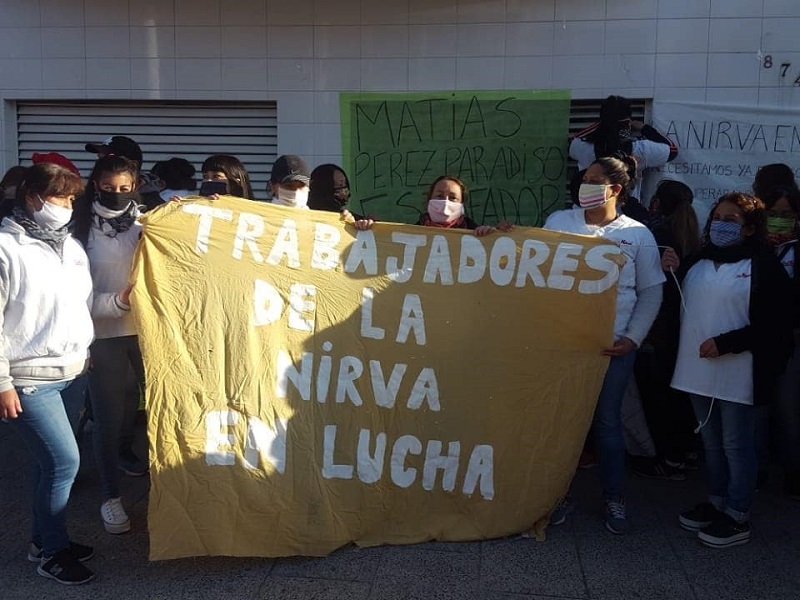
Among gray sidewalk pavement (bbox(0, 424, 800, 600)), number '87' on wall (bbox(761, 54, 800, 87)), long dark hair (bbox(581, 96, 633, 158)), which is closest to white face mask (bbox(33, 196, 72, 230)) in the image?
gray sidewalk pavement (bbox(0, 424, 800, 600))

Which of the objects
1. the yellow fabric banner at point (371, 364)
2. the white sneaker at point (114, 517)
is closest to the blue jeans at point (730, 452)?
the yellow fabric banner at point (371, 364)

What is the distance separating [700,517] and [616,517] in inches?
17.8

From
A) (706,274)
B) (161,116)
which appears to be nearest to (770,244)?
(706,274)

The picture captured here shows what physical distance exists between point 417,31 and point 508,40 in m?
0.76

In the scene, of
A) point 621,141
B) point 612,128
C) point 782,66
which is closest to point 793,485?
point 621,141

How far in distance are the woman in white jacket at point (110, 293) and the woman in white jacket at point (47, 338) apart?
261 millimetres

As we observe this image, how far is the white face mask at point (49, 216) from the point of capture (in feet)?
9.82

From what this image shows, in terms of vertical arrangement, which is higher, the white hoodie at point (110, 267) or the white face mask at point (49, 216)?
the white face mask at point (49, 216)

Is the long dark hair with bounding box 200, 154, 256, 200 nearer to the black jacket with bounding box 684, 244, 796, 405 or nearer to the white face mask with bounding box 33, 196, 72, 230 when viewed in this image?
the white face mask with bounding box 33, 196, 72, 230

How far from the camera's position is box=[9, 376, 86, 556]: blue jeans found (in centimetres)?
296

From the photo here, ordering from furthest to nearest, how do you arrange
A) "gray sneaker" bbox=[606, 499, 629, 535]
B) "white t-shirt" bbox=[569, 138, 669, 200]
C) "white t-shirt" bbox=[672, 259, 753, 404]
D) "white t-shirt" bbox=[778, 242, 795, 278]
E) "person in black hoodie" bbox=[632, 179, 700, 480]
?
"white t-shirt" bbox=[569, 138, 669, 200] → "person in black hoodie" bbox=[632, 179, 700, 480] → "white t-shirt" bbox=[778, 242, 795, 278] → "gray sneaker" bbox=[606, 499, 629, 535] → "white t-shirt" bbox=[672, 259, 753, 404]

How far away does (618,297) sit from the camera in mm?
3537

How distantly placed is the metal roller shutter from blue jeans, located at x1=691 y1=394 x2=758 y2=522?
14.2 feet

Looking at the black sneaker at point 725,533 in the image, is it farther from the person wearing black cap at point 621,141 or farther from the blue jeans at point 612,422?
the person wearing black cap at point 621,141
